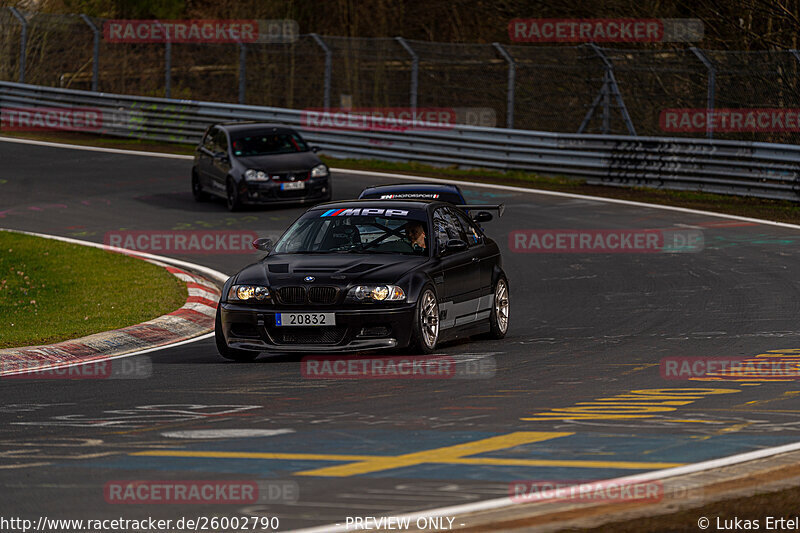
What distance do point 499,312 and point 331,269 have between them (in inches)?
91.7

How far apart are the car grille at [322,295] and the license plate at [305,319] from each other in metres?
0.12

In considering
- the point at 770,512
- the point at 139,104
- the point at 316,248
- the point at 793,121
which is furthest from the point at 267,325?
the point at 139,104

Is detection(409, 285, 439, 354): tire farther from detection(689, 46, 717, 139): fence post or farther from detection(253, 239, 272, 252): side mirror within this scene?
detection(689, 46, 717, 139): fence post

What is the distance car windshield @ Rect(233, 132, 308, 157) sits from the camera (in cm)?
2548

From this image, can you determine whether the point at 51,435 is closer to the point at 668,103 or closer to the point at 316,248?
the point at 316,248

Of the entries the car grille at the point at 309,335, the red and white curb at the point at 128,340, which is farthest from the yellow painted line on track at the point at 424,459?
the red and white curb at the point at 128,340

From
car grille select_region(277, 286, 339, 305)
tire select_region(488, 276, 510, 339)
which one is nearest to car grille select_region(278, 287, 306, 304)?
car grille select_region(277, 286, 339, 305)

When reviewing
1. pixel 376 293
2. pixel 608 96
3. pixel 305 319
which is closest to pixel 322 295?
pixel 305 319

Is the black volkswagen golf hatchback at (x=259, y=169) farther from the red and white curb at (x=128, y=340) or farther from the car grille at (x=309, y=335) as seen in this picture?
the car grille at (x=309, y=335)

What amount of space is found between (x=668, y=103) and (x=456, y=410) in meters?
23.4

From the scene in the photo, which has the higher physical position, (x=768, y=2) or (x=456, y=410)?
(x=768, y=2)

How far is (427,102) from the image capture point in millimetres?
44250

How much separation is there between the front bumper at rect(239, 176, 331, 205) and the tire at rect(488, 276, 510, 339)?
11.5 m

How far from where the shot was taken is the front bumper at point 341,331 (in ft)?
38.2
